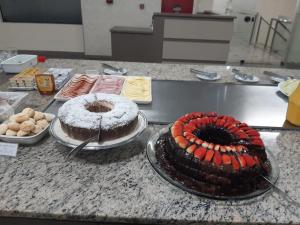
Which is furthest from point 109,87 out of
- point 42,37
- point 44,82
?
point 42,37

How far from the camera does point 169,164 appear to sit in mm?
649

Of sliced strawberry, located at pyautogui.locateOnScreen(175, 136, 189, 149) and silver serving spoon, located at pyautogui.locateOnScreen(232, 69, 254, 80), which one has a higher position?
sliced strawberry, located at pyautogui.locateOnScreen(175, 136, 189, 149)

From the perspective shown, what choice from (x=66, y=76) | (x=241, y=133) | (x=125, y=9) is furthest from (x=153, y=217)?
(x=125, y=9)

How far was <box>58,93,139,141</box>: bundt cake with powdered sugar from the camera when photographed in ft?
2.16

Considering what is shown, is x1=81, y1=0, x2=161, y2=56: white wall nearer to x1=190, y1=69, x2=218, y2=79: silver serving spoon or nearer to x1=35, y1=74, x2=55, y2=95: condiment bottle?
x1=190, y1=69, x2=218, y2=79: silver serving spoon

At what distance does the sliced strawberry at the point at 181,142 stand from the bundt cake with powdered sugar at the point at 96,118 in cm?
15

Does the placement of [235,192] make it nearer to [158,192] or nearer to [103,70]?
[158,192]

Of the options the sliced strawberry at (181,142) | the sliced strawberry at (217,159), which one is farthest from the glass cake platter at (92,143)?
the sliced strawberry at (217,159)

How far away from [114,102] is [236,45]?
16.2ft

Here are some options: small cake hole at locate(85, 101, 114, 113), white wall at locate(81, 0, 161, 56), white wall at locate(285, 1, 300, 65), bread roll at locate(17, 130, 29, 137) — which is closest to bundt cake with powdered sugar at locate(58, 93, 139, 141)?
small cake hole at locate(85, 101, 114, 113)

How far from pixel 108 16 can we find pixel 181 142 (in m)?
3.67

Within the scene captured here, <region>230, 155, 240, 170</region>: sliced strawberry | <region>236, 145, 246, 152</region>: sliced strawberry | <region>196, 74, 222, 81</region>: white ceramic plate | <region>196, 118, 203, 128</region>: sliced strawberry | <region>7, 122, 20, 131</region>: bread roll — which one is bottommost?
<region>196, 74, 222, 81</region>: white ceramic plate

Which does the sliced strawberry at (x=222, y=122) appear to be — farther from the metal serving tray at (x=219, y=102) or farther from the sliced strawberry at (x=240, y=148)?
the metal serving tray at (x=219, y=102)

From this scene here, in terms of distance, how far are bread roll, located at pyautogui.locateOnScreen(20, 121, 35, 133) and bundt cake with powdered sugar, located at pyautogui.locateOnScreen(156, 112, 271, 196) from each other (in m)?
0.37
